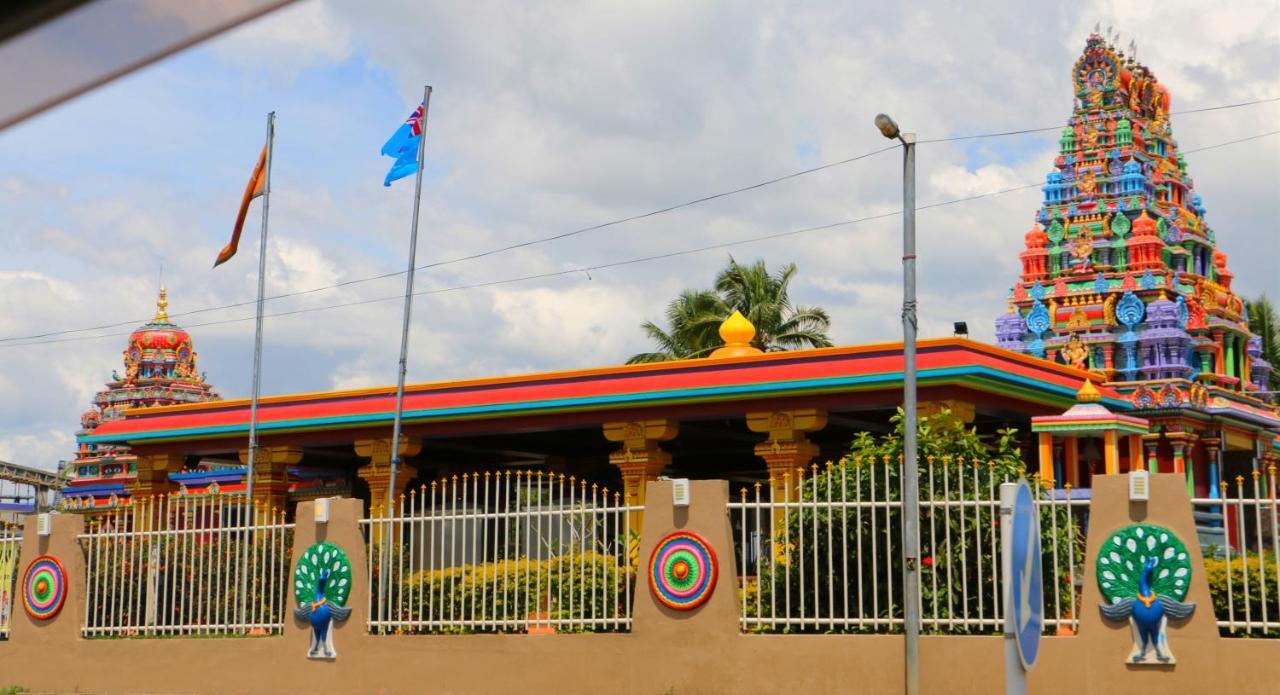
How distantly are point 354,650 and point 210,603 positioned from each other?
78.0 inches

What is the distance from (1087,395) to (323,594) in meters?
13.4

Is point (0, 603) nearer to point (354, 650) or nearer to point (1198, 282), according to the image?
point (354, 650)

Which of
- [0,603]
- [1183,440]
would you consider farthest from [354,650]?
[1183,440]

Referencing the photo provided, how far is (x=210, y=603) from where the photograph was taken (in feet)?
50.0

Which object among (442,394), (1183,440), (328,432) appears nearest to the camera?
(442,394)

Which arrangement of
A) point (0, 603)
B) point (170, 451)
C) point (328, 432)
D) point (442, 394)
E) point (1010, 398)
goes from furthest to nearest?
point (170, 451)
point (328, 432)
point (442, 394)
point (1010, 398)
point (0, 603)

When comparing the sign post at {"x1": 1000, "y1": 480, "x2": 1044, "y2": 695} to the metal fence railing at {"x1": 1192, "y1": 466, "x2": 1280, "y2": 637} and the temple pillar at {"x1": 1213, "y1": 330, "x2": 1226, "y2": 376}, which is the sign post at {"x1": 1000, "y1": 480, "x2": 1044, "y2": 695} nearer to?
the metal fence railing at {"x1": 1192, "y1": 466, "x2": 1280, "y2": 637}

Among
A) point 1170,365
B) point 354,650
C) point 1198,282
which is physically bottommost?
point 354,650

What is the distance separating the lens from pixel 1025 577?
5121 mm

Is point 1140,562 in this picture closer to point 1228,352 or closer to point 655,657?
point 655,657

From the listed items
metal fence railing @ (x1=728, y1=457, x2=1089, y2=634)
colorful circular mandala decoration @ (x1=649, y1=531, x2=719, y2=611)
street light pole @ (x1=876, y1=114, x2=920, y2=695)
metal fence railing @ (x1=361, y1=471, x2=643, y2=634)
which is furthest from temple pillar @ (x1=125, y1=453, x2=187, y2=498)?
street light pole @ (x1=876, y1=114, x2=920, y2=695)

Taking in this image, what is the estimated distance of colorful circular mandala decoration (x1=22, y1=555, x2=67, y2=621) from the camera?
16.1 m

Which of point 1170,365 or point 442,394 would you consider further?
point 1170,365

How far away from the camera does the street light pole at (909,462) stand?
39.0 ft
